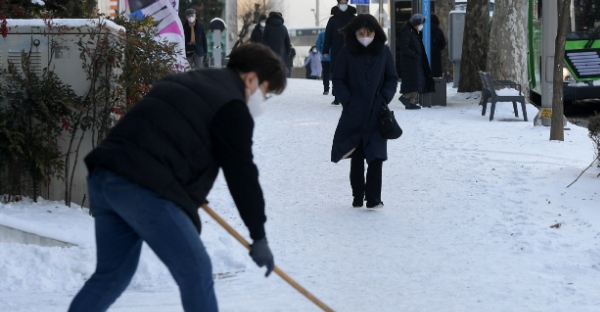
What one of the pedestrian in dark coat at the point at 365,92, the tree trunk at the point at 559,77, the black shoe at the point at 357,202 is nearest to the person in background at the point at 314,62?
the tree trunk at the point at 559,77

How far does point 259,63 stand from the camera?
147 inches

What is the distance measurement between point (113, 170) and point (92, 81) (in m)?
4.00

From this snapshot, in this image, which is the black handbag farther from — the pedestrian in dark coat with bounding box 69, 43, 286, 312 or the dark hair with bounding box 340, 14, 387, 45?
the pedestrian in dark coat with bounding box 69, 43, 286, 312

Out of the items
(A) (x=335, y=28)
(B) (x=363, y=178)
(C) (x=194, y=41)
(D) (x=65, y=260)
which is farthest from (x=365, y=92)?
(C) (x=194, y=41)

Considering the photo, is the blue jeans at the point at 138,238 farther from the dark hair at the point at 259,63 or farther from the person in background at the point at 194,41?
the person in background at the point at 194,41

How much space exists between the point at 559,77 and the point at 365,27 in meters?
4.50

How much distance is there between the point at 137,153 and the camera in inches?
136

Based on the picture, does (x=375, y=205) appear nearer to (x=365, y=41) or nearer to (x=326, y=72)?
(x=365, y=41)

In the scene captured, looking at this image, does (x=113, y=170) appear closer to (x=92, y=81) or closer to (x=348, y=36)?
(x=92, y=81)

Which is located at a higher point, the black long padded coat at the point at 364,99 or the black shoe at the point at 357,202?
the black long padded coat at the point at 364,99

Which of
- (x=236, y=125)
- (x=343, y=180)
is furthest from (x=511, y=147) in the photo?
(x=236, y=125)

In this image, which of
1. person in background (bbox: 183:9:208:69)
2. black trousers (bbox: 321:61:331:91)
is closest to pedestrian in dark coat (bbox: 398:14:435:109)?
black trousers (bbox: 321:61:331:91)

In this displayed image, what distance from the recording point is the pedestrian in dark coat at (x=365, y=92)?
27.1ft

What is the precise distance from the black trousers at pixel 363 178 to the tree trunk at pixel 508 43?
1016cm
